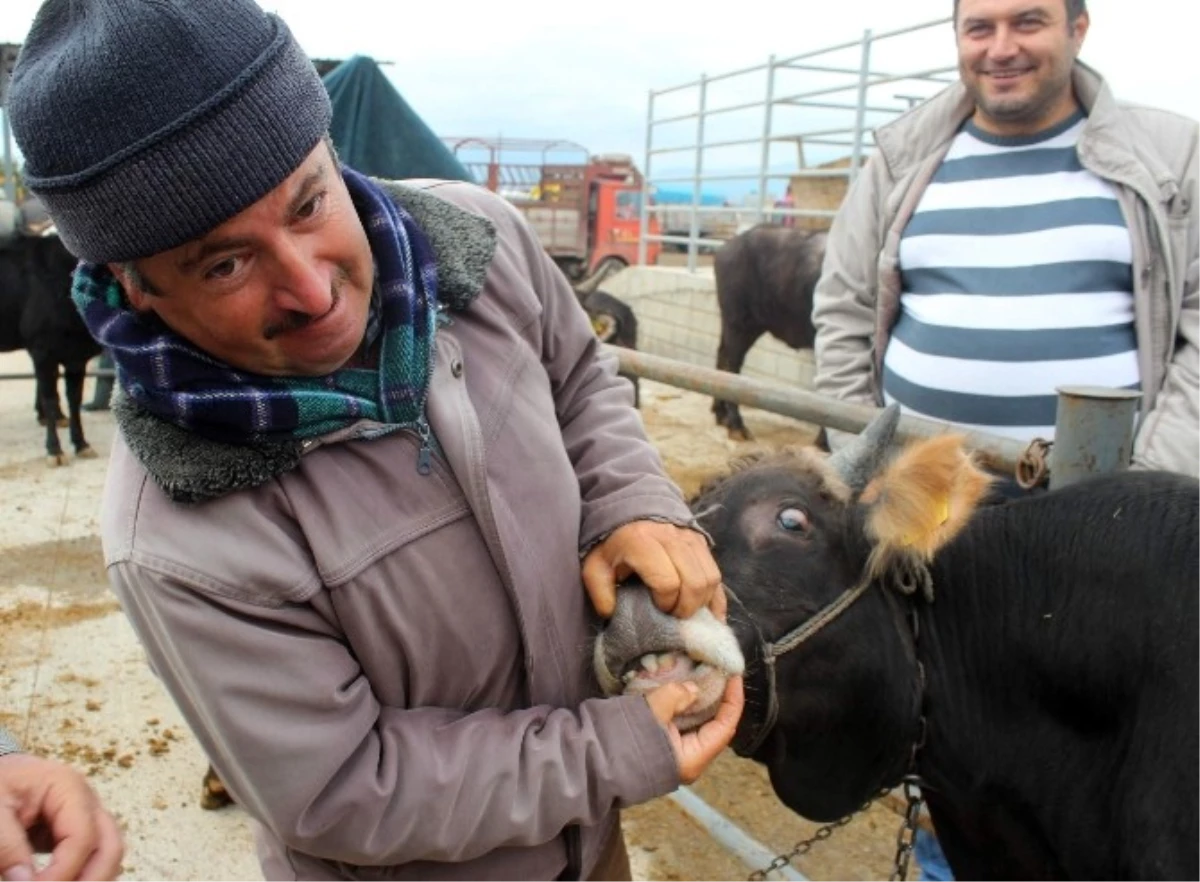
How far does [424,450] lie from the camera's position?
133 cm

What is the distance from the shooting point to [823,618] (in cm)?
193

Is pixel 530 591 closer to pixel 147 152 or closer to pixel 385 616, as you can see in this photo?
pixel 385 616

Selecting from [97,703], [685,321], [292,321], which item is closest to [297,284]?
[292,321]

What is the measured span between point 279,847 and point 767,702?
2.88 ft

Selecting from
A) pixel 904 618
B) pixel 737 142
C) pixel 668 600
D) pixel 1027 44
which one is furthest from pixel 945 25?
pixel 668 600

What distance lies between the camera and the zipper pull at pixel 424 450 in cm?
132

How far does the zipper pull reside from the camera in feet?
4.34

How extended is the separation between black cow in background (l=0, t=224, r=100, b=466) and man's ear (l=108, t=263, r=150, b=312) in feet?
22.8

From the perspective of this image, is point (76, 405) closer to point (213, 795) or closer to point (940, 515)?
point (213, 795)

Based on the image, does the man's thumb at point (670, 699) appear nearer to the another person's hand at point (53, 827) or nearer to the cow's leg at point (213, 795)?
the another person's hand at point (53, 827)

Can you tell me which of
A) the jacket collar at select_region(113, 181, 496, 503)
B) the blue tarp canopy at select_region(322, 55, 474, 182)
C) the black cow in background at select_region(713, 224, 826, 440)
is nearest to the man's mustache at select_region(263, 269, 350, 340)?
the jacket collar at select_region(113, 181, 496, 503)

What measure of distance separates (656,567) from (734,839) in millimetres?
1768

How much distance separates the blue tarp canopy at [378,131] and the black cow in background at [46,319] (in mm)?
2977

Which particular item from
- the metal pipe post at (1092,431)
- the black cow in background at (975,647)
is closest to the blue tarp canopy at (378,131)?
the black cow in background at (975,647)
